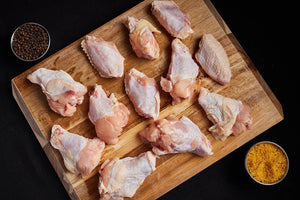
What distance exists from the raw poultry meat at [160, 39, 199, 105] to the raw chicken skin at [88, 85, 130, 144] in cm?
40

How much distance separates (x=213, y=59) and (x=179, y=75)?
0.31 meters

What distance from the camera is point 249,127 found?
2602 millimetres

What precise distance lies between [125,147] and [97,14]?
126cm

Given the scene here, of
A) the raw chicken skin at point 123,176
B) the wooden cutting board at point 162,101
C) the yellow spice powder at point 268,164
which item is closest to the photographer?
the raw chicken skin at point 123,176

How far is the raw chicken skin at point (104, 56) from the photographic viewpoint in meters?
2.53

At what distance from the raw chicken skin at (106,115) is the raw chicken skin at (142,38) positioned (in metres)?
0.44

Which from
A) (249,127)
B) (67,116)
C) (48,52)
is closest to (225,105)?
(249,127)

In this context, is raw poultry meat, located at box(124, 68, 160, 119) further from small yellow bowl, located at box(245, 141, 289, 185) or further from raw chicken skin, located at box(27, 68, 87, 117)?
small yellow bowl, located at box(245, 141, 289, 185)

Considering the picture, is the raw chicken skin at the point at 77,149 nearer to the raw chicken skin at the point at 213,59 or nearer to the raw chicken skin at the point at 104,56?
the raw chicken skin at the point at 104,56

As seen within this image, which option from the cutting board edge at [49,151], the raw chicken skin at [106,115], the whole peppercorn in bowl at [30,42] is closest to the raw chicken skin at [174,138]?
the raw chicken skin at [106,115]

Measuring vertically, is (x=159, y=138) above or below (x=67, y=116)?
below

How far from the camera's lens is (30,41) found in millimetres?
2756

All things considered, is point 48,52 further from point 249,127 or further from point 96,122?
point 249,127

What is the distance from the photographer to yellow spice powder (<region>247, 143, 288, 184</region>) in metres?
2.71
